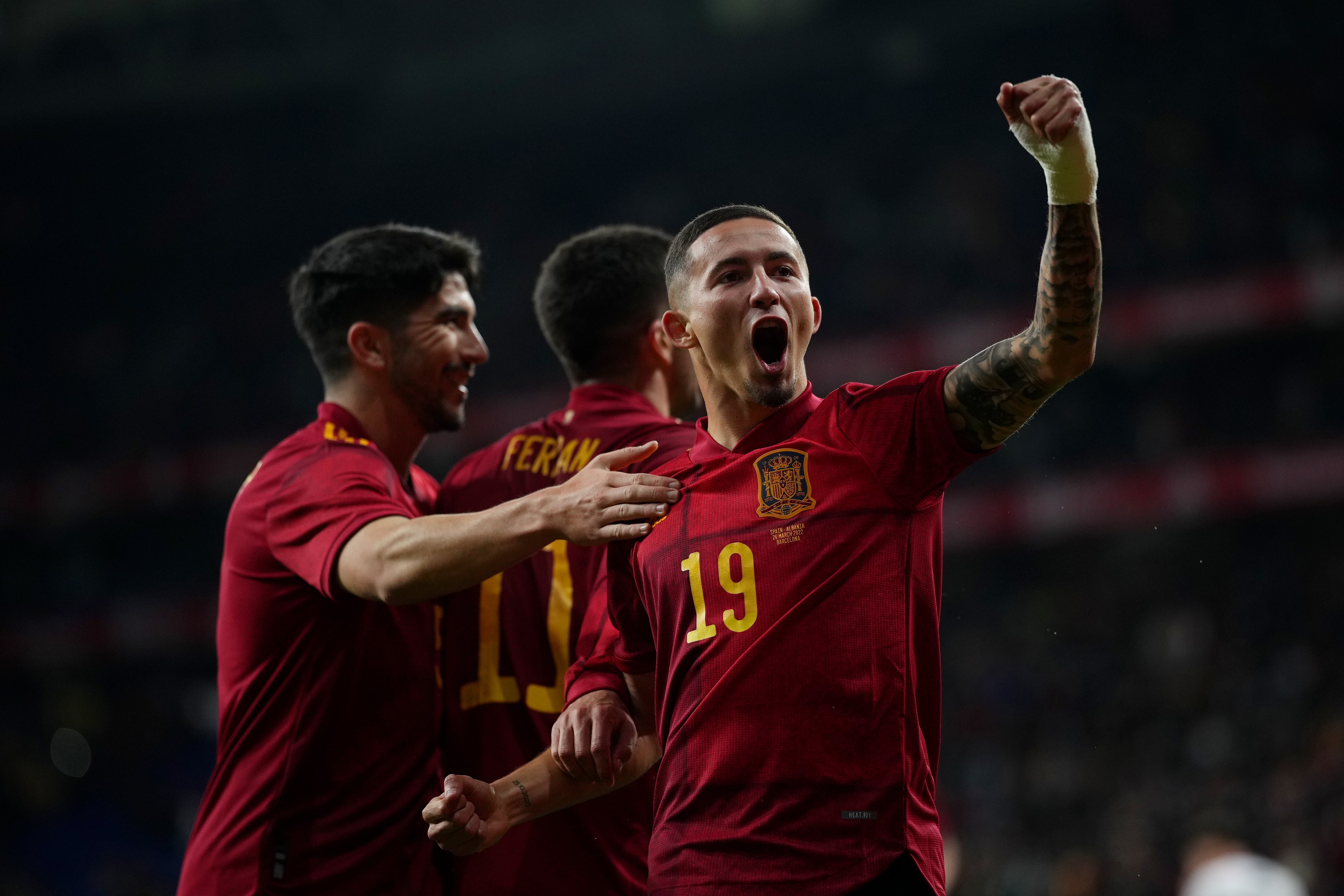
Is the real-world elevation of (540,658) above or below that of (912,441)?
below

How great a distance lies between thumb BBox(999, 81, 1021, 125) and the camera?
2.29 m

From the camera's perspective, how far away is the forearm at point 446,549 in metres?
2.79

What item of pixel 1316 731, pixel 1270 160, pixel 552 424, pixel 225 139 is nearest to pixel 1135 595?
pixel 1316 731

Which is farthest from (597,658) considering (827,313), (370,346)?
(827,313)

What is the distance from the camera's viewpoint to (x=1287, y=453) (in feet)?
49.3

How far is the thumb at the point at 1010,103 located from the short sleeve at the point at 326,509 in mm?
1666

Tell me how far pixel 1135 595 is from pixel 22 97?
64.6 ft

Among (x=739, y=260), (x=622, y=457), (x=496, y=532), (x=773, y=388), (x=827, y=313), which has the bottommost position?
(x=827, y=313)

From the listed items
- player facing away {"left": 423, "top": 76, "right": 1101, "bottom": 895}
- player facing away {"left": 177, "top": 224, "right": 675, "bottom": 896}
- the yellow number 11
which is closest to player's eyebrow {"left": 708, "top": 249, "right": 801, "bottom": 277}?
player facing away {"left": 423, "top": 76, "right": 1101, "bottom": 895}

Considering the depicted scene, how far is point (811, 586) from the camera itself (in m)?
2.48

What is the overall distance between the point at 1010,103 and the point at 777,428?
0.80 metres

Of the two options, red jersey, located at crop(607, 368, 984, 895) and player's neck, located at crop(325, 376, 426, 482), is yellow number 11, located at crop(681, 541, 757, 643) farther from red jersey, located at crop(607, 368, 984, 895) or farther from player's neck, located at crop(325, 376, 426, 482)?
player's neck, located at crop(325, 376, 426, 482)

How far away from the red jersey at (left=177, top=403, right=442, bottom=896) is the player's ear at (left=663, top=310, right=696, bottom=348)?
2.60 ft

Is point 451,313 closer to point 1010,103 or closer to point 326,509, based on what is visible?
point 326,509
